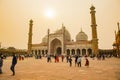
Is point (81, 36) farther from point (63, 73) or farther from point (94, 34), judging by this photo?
point (63, 73)

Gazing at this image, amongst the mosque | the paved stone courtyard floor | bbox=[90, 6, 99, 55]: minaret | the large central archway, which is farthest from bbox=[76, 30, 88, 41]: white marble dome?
the paved stone courtyard floor

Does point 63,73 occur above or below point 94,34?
below

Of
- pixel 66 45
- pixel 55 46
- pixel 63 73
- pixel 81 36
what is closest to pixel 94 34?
pixel 66 45

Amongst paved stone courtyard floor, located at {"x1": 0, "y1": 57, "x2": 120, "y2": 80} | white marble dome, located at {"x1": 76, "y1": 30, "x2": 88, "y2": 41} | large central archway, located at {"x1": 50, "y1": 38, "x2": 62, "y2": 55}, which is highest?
white marble dome, located at {"x1": 76, "y1": 30, "x2": 88, "y2": 41}

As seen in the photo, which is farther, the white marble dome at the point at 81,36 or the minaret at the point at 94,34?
the white marble dome at the point at 81,36

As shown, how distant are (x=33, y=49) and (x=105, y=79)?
5508 centimetres

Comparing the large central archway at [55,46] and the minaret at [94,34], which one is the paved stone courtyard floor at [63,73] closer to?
the minaret at [94,34]

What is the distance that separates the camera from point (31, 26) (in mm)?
58031

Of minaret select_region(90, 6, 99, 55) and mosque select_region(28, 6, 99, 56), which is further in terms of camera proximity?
mosque select_region(28, 6, 99, 56)

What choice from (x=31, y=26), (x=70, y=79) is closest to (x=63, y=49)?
(x=31, y=26)

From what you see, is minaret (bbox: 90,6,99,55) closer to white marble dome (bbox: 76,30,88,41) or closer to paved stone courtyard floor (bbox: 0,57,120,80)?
white marble dome (bbox: 76,30,88,41)

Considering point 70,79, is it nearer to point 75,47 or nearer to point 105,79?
point 105,79

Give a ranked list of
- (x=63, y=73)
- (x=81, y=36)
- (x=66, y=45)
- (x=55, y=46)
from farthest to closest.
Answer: (x=81, y=36)
(x=55, y=46)
(x=66, y=45)
(x=63, y=73)

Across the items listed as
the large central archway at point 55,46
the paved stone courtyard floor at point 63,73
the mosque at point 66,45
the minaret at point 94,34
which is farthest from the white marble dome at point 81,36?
the paved stone courtyard floor at point 63,73
